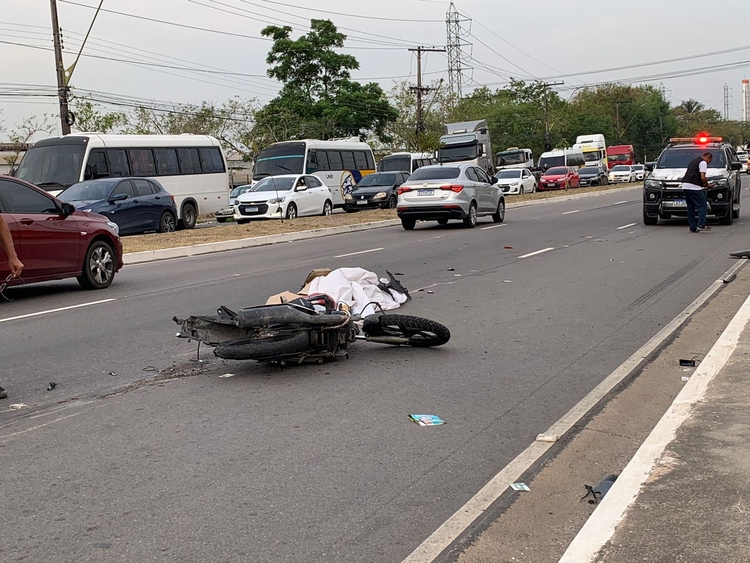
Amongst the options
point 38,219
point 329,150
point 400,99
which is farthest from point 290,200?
point 400,99

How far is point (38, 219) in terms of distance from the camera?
12.1 metres

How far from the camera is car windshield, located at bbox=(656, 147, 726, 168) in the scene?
73.1 ft

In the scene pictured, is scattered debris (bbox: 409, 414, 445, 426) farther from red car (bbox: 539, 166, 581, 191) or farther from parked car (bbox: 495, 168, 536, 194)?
red car (bbox: 539, 166, 581, 191)

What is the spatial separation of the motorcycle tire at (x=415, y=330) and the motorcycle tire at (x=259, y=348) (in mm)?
1215

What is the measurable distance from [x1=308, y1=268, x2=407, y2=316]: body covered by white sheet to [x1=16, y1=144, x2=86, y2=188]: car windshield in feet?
62.1

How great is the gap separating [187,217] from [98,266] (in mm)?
16178

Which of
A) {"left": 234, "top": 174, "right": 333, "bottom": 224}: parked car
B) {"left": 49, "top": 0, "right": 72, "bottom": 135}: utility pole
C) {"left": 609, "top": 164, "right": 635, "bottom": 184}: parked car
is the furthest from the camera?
{"left": 609, "top": 164, "right": 635, "bottom": 184}: parked car

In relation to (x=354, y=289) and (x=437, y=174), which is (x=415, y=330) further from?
(x=437, y=174)

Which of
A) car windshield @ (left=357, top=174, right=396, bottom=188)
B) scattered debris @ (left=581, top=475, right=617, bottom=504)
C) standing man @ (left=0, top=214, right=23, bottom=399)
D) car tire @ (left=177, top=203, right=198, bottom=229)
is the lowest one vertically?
scattered debris @ (left=581, top=475, right=617, bottom=504)

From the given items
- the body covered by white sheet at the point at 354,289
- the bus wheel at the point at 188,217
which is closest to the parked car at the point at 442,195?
the bus wheel at the point at 188,217

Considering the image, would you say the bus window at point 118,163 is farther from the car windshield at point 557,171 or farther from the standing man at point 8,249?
the car windshield at point 557,171

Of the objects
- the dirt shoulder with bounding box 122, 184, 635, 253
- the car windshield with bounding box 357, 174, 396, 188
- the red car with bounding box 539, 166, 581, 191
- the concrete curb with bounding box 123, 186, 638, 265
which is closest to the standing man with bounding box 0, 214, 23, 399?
the concrete curb with bounding box 123, 186, 638, 265

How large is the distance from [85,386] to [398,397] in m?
2.48

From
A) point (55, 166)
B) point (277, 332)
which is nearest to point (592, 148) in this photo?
point (55, 166)
